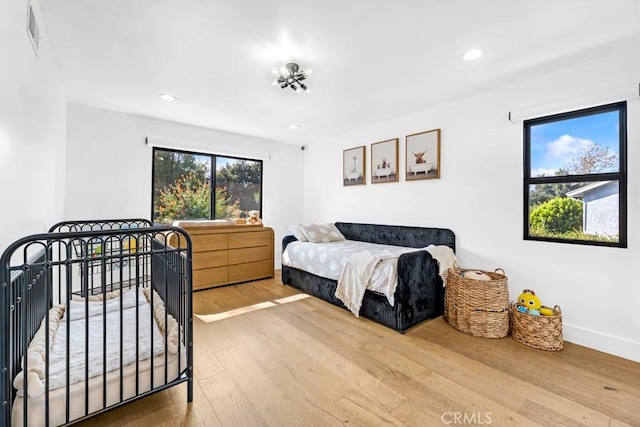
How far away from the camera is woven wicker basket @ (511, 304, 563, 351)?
86.7 inches

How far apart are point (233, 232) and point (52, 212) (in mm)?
1891

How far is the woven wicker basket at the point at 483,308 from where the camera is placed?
95.0 inches

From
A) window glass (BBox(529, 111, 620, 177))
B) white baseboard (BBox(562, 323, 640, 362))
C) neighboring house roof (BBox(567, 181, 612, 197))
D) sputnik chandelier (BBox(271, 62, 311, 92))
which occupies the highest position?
sputnik chandelier (BBox(271, 62, 311, 92))

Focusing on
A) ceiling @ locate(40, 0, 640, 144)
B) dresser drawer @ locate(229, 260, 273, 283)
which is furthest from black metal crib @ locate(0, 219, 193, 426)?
dresser drawer @ locate(229, 260, 273, 283)

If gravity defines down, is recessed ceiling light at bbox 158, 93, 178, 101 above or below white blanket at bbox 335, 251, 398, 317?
above

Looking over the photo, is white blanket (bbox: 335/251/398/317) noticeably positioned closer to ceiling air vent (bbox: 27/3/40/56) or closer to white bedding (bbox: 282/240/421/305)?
white bedding (bbox: 282/240/421/305)

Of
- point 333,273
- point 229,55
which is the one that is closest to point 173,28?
point 229,55

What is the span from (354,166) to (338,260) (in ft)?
5.82

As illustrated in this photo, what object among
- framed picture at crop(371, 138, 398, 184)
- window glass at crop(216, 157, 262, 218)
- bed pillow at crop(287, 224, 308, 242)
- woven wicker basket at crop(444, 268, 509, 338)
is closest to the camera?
woven wicker basket at crop(444, 268, 509, 338)

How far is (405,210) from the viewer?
12.1ft

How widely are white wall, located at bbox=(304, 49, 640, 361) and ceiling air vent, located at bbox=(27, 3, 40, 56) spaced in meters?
3.41

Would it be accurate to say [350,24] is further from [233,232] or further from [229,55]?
[233,232]

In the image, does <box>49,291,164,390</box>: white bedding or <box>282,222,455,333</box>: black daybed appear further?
<box>282,222,455,333</box>: black daybed

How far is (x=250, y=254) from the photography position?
414 cm
